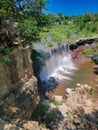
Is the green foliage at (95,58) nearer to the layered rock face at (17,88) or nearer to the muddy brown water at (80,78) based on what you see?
the muddy brown water at (80,78)

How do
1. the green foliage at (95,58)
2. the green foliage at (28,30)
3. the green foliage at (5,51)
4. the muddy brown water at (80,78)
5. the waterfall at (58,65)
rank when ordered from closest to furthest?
1. the green foliage at (5,51)
2. the green foliage at (28,30)
3. the muddy brown water at (80,78)
4. the waterfall at (58,65)
5. the green foliage at (95,58)

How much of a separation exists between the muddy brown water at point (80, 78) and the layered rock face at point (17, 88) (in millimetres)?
7654

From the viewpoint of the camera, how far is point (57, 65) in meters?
24.7

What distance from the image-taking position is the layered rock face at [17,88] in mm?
8992

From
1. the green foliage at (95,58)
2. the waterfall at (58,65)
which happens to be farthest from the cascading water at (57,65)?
the green foliage at (95,58)

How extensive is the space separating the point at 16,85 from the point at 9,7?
4.21 m

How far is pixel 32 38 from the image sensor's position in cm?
1253

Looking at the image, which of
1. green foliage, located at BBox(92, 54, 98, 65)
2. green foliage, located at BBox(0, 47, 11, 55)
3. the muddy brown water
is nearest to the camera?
green foliage, located at BBox(0, 47, 11, 55)

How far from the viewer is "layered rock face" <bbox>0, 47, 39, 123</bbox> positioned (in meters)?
8.99

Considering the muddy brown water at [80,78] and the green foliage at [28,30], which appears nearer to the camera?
the green foliage at [28,30]

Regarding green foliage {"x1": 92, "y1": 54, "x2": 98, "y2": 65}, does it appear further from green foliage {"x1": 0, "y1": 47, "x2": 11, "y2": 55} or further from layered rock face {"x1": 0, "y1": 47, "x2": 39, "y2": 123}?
green foliage {"x1": 0, "y1": 47, "x2": 11, "y2": 55}

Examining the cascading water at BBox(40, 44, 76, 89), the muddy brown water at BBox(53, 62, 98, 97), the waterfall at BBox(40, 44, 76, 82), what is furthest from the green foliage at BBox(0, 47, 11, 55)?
the waterfall at BBox(40, 44, 76, 82)

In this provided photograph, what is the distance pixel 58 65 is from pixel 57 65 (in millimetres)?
212

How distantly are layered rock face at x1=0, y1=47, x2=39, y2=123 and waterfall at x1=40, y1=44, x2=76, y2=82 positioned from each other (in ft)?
32.8
